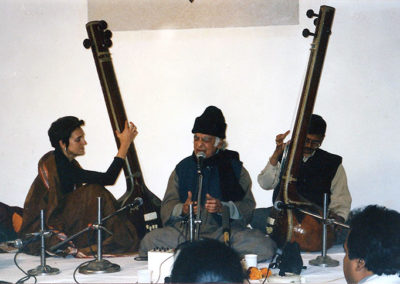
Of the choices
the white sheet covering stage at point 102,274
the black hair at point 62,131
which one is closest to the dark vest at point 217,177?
the white sheet covering stage at point 102,274

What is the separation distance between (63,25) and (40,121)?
39.1 inches

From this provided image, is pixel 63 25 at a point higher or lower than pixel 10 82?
higher

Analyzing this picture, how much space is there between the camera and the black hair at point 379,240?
7.25 ft

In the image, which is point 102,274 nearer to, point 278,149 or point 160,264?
point 160,264

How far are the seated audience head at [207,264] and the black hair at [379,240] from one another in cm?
90

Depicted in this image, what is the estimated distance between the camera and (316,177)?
4891mm

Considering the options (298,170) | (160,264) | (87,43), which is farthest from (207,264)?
(87,43)

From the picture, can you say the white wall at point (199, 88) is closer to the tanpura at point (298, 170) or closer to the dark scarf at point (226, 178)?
the tanpura at point (298, 170)

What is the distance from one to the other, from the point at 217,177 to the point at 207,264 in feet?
10.9

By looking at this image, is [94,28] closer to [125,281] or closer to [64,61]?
[64,61]

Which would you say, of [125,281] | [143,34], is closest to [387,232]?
[125,281]

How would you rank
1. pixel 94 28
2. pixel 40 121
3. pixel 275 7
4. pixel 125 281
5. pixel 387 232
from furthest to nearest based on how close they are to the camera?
pixel 40 121 < pixel 275 7 < pixel 94 28 < pixel 125 281 < pixel 387 232

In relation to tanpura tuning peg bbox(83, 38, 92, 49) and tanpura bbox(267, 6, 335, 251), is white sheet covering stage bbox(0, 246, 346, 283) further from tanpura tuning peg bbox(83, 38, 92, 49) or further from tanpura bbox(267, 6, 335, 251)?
tanpura tuning peg bbox(83, 38, 92, 49)

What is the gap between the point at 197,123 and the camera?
461cm
